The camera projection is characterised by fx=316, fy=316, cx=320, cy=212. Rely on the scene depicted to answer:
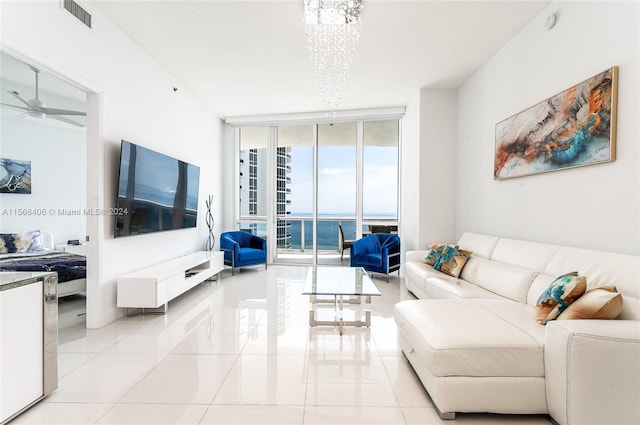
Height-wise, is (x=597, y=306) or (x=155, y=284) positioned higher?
(x=597, y=306)

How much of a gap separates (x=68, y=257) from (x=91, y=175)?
2093 mm

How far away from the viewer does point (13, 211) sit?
525 cm

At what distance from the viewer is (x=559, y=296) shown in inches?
82.1

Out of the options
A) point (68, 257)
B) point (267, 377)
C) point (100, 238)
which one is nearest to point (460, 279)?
point (267, 377)

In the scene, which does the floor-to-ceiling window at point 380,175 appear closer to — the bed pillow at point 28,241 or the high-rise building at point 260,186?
the high-rise building at point 260,186

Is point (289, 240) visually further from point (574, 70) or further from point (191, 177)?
point (574, 70)

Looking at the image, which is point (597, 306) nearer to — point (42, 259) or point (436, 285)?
point (436, 285)

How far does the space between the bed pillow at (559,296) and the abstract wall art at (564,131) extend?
1017mm

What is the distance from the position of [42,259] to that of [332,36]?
4813 millimetres

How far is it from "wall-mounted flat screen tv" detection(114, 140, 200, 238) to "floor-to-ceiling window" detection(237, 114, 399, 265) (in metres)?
2.03

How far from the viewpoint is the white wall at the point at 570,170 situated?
227cm

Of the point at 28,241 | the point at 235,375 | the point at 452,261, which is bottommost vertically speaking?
the point at 235,375

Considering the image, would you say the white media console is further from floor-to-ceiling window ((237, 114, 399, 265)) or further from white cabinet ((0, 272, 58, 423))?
floor-to-ceiling window ((237, 114, 399, 265))

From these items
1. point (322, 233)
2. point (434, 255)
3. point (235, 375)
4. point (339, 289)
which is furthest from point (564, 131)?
point (322, 233)
